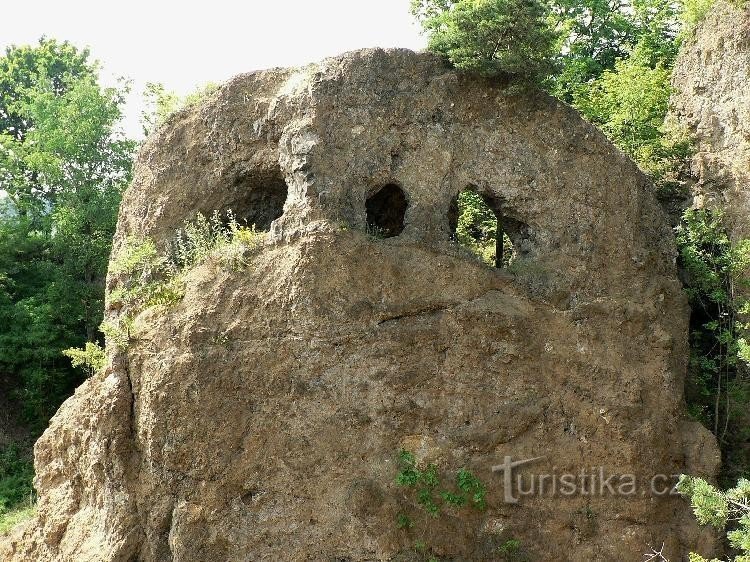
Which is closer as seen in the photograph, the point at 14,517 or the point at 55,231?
the point at 14,517

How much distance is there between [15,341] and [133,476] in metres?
9.88

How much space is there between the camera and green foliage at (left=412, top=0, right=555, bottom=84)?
11023 mm

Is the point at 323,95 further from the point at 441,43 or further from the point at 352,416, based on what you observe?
the point at 352,416

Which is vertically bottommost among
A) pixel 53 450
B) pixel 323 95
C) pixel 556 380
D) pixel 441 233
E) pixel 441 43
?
pixel 53 450

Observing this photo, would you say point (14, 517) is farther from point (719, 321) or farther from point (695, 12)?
point (695, 12)

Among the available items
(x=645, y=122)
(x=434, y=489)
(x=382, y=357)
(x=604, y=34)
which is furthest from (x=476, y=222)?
(x=604, y=34)

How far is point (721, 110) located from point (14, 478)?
14905 millimetres

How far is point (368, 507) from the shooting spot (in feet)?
31.7

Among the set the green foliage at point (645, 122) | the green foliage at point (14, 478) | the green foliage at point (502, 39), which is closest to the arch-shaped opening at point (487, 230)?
the green foliage at point (502, 39)

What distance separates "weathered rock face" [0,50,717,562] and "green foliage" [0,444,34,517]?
4.69 meters

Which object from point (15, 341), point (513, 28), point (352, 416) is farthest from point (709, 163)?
point (15, 341)

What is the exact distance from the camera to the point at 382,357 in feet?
33.3

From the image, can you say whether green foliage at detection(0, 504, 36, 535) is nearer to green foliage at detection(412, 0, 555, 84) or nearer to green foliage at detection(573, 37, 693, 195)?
green foliage at detection(412, 0, 555, 84)

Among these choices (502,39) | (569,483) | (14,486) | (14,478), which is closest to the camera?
(569,483)
